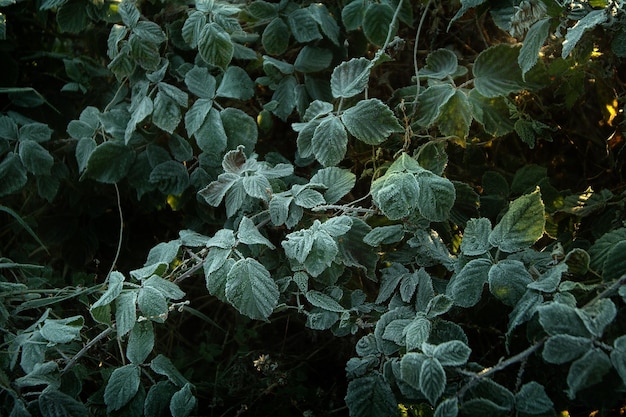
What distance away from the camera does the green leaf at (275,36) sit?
1347 mm

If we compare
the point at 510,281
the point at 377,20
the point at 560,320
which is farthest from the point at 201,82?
the point at 560,320

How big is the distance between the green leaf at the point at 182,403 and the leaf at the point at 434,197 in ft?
1.46

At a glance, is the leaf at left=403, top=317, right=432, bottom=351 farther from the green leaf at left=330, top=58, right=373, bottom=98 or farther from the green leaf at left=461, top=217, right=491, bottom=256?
the green leaf at left=330, top=58, right=373, bottom=98

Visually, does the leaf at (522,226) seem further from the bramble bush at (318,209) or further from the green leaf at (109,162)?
the green leaf at (109,162)

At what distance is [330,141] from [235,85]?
29 cm

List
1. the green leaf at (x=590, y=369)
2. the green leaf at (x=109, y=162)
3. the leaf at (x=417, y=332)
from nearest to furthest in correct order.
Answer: the green leaf at (x=590, y=369) < the leaf at (x=417, y=332) < the green leaf at (x=109, y=162)

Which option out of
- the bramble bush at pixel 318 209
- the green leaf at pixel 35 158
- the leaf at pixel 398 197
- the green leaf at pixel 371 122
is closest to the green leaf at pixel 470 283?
the bramble bush at pixel 318 209

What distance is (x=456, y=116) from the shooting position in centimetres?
114

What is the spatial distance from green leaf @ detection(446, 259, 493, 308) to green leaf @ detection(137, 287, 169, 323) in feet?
1.38

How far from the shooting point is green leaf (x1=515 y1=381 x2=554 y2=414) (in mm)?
839

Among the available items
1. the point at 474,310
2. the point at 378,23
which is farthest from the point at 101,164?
the point at 474,310

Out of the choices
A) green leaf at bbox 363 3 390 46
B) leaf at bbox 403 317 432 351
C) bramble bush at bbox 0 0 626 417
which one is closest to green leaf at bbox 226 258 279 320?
bramble bush at bbox 0 0 626 417

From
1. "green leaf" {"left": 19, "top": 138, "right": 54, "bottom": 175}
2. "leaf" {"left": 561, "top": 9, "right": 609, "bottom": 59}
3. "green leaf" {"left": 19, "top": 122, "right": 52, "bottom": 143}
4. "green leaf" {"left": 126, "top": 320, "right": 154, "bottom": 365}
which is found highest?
"leaf" {"left": 561, "top": 9, "right": 609, "bottom": 59}

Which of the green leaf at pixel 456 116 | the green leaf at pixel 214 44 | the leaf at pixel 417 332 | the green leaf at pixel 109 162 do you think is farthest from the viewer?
the green leaf at pixel 109 162
